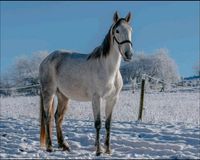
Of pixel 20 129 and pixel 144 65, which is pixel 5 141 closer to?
pixel 20 129

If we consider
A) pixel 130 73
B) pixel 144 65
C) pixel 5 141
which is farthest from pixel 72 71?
pixel 144 65

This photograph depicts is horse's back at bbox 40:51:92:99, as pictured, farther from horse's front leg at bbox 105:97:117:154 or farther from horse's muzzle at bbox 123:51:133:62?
horse's muzzle at bbox 123:51:133:62

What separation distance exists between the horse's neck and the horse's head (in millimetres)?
115

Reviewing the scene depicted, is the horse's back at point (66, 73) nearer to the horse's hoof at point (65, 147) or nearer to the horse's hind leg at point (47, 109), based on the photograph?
the horse's hind leg at point (47, 109)

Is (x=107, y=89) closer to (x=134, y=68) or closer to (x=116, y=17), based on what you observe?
(x=116, y=17)

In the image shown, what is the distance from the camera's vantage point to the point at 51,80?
8.05 meters

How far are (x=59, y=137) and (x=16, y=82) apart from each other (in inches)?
1973

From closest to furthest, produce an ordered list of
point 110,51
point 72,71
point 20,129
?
1. point 110,51
2. point 72,71
3. point 20,129

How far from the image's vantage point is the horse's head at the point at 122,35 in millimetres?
6672

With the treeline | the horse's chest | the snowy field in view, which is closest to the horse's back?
the horse's chest

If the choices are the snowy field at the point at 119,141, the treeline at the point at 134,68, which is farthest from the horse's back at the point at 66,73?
the treeline at the point at 134,68

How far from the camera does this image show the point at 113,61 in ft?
23.4

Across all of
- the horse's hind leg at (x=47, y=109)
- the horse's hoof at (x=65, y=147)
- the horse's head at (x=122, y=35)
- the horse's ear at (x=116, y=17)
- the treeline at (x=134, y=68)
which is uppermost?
the treeline at (x=134, y=68)

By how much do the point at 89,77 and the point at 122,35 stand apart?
103cm
